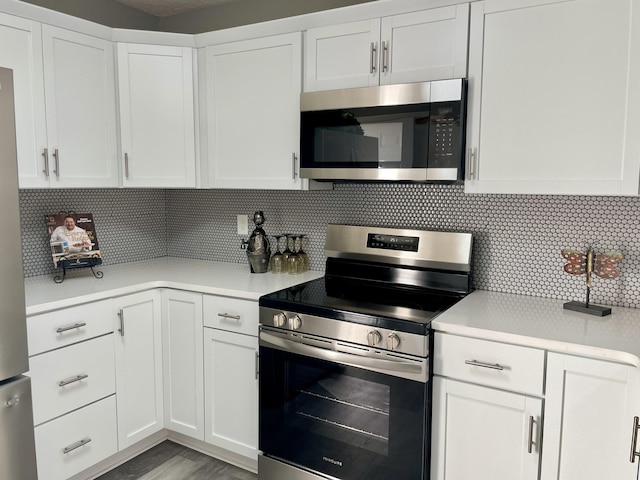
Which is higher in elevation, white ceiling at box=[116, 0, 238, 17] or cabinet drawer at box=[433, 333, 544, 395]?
white ceiling at box=[116, 0, 238, 17]

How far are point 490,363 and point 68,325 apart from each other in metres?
1.71

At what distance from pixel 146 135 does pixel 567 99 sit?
199 centimetres

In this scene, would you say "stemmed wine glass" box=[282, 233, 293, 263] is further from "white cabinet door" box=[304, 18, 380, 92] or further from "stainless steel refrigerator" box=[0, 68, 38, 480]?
"stainless steel refrigerator" box=[0, 68, 38, 480]

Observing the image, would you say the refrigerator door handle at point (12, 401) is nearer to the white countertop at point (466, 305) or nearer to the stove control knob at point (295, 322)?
the white countertop at point (466, 305)

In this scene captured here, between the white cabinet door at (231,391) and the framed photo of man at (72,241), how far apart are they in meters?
0.76

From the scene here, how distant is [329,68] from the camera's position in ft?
7.51

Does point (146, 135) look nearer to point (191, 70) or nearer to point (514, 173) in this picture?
point (191, 70)

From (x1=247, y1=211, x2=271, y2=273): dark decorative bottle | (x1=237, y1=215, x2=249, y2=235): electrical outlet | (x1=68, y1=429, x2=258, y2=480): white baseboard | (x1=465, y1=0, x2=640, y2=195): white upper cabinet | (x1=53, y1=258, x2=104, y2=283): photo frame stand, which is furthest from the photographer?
(x1=237, y1=215, x2=249, y2=235): electrical outlet

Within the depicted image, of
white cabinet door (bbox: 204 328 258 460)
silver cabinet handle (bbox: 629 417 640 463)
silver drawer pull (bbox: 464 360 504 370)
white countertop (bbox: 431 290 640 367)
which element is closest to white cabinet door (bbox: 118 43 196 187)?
white cabinet door (bbox: 204 328 258 460)

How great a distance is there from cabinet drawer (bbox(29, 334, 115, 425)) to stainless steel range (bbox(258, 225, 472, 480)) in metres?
0.75

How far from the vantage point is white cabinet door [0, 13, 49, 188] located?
2.13 m

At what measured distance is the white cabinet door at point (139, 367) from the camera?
7.84 feet

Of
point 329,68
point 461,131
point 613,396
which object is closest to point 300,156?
point 329,68

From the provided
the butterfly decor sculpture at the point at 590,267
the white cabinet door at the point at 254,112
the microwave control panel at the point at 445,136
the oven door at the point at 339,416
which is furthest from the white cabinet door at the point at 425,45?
the oven door at the point at 339,416
